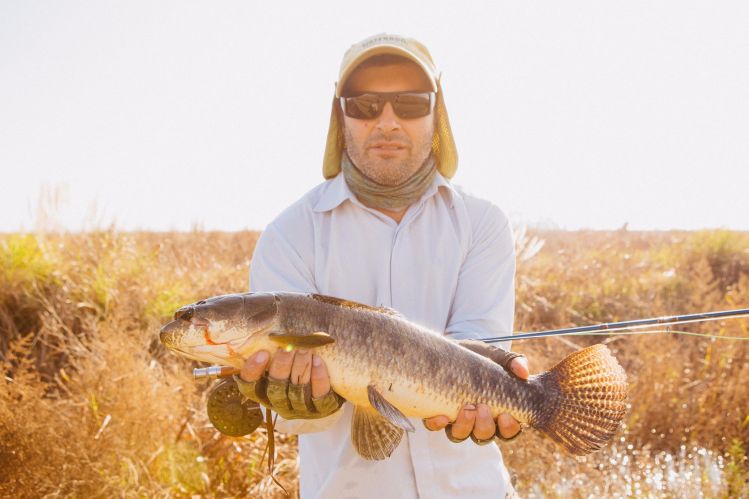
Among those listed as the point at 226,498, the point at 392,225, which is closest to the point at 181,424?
the point at 226,498

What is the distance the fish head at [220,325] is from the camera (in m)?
2.28

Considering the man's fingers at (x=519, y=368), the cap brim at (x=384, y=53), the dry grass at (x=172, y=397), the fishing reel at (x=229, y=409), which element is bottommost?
the dry grass at (x=172, y=397)

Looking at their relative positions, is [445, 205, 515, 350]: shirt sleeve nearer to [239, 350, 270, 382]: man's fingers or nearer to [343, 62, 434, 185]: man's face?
[343, 62, 434, 185]: man's face

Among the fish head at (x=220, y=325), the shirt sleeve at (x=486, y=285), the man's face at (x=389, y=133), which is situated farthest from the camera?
the man's face at (x=389, y=133)

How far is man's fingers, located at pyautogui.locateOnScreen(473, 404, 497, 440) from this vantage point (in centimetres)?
247

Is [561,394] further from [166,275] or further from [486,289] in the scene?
[166,275]

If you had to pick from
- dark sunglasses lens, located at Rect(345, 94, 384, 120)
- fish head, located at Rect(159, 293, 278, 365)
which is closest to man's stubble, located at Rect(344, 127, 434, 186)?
dark sunglasses lens, located at Rect(345, 94, 384, 120)

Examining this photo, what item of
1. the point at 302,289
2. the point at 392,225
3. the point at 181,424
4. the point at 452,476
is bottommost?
the point at 181,424

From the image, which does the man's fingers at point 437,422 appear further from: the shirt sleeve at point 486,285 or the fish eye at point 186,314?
the fish eye at point 186,314

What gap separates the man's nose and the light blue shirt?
38cm

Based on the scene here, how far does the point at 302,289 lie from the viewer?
302 centimetres

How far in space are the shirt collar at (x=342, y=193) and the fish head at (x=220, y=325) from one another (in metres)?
0.90

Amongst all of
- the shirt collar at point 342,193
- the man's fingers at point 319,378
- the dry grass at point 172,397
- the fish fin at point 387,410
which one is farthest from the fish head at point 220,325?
the dry grass at point 172,397

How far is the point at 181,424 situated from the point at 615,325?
11.5 feet
